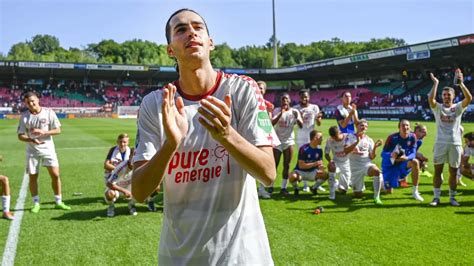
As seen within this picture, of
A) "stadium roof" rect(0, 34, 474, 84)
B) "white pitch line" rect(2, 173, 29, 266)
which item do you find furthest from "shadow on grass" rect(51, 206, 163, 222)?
"stadium roof" rect(0, 34, 474, 84)

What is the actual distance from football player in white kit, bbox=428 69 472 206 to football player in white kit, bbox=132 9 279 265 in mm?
6978

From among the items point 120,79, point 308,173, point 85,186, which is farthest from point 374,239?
point 120,79

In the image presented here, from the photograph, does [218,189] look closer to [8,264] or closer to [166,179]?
A: [166,179]

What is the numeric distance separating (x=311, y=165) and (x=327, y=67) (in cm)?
4770

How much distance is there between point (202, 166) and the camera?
1905mm

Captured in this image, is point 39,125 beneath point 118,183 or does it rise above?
above

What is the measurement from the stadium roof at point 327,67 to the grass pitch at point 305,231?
33040mm

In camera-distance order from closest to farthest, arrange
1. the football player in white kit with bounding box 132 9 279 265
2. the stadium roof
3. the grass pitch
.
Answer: the football player in white kit with bounding box 132 9 279 265 < the grass pitch < the stadium roof

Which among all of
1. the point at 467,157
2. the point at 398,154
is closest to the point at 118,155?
the point at 398,154

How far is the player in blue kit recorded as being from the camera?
912cm

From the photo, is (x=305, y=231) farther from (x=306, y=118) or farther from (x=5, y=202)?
(x=5, y=202)

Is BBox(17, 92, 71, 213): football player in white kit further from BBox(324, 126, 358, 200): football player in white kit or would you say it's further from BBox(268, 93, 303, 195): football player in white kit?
BBox(324, 126, 358, 200): football player in white kit

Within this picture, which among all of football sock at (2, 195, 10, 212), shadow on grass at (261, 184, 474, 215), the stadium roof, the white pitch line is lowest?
the white pitch line

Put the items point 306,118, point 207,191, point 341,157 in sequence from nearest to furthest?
point 207,191, point 341,157, point 306,118
